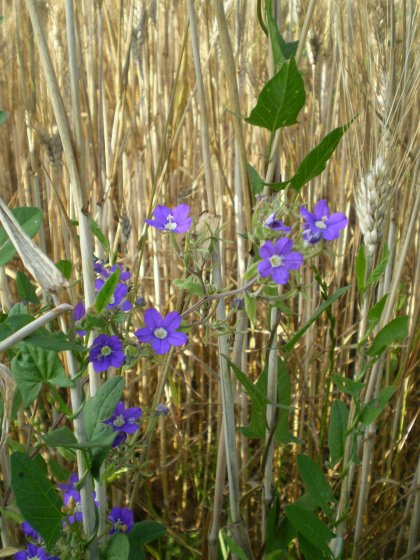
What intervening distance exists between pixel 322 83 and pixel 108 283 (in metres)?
1.04

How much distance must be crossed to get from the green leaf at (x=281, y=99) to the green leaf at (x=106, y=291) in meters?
0.24

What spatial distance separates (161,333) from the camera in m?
0.66

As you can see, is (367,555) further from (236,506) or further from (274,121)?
(274,121)

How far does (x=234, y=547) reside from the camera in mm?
815

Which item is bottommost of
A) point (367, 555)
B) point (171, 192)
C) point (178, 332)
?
point (367, 555)

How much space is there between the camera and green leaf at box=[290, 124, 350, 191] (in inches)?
27.2

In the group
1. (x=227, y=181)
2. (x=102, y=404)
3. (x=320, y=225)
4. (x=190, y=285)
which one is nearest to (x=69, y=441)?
(x=102, y=404)

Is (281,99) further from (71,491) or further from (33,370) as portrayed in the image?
(71,491)

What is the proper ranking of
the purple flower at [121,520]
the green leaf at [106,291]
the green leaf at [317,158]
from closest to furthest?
the green leaf at [106,291]
the green leaf at [317,158]
the purple flower at [121,520]

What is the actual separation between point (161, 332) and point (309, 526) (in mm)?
357

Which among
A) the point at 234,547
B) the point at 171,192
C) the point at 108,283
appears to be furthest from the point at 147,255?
the point at 108,283

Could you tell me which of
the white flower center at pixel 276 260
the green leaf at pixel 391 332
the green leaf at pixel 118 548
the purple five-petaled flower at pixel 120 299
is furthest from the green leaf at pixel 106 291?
the green leaf at pixel 391 332

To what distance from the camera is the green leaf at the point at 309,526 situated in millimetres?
825

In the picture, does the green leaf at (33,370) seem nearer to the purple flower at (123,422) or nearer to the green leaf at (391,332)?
the purple flower at (123,422)
